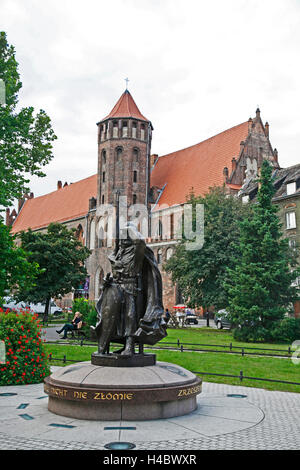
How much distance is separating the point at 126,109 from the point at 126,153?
16.9ft

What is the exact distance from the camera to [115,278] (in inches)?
347

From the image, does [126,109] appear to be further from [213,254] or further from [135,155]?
[213,254]

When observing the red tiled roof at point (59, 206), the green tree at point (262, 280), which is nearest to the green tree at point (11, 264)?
the green tree at point (262, 280)

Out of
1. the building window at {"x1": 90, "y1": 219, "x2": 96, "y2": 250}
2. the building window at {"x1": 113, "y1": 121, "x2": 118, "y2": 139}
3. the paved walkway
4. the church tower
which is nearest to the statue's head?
the paved walkway

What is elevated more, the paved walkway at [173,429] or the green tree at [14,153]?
the green tree at [14,153]

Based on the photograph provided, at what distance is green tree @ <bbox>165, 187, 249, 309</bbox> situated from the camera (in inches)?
1205

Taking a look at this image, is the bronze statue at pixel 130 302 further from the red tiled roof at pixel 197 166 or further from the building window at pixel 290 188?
the red tiled roof at pixel 197 166

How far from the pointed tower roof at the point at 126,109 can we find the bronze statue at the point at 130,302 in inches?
1684

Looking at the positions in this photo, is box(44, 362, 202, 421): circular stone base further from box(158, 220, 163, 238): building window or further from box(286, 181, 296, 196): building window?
box(158, 220, 163, 238): building window

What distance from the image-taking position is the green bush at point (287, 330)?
22.9 meters

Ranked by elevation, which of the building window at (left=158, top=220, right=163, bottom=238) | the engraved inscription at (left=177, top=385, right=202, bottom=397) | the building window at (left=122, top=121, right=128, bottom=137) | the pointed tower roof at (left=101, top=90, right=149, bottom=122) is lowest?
the engraved inscription at (left=177, top=385, right=202, bottom=397)

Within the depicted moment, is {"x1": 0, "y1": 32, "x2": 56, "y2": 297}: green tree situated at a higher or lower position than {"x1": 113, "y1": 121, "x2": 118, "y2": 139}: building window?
lower

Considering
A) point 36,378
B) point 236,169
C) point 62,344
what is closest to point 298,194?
point 236,169

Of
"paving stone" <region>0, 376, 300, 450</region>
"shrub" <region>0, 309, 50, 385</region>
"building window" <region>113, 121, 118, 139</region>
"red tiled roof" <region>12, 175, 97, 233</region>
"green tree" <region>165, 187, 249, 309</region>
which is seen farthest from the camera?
"red tiled roof" <region>12, 175, 97, 233</region>
